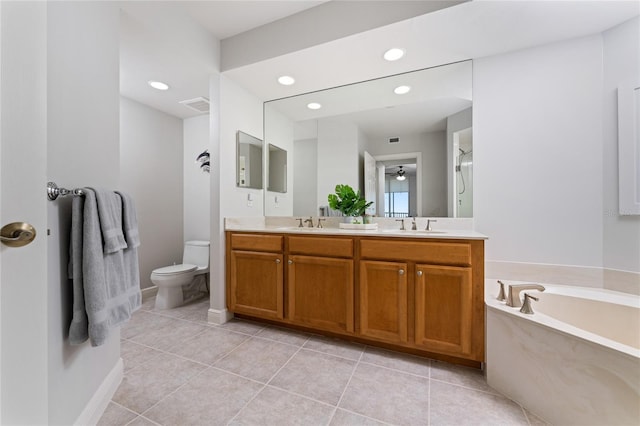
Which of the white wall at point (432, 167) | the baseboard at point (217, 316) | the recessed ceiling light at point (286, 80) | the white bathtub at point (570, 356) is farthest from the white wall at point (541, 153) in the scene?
the baseboard at point (217, 316)

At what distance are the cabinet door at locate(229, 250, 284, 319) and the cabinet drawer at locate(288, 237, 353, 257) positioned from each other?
18 cm

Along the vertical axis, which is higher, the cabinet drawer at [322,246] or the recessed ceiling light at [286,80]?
the recessed ceiling light at [286,80]

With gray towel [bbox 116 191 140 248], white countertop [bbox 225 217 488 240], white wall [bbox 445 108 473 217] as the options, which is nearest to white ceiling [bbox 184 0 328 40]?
white wall [bbox 445 108 473 217]

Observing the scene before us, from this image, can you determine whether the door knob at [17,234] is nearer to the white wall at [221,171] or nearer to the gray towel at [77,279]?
the gray towel at [77,279]

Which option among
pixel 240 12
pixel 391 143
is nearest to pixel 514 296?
pixel 391 143

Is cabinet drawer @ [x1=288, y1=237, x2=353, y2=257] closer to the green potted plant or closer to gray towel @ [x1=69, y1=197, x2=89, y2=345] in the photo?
the green potted plant

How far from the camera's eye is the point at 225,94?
93.3 inches

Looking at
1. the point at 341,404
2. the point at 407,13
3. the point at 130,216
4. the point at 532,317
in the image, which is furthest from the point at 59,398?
the point at 407,13

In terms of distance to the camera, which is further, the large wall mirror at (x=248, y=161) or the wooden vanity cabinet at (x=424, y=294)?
the large wall mirror at (x=248, y=161)

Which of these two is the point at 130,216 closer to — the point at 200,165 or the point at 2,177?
the point at 2,177

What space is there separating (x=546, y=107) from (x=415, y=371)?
207 cm

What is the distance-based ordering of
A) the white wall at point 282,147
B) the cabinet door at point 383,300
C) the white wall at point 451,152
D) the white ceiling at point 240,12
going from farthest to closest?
1. the white wall at point 282,147
2. the white wall at point 451,152
3. the white ceiling at point 240,12
4. the cabinet door at point 383,300

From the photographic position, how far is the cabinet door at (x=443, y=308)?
5.23 ft

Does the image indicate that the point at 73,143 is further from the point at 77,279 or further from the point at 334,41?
the point at 334,41
